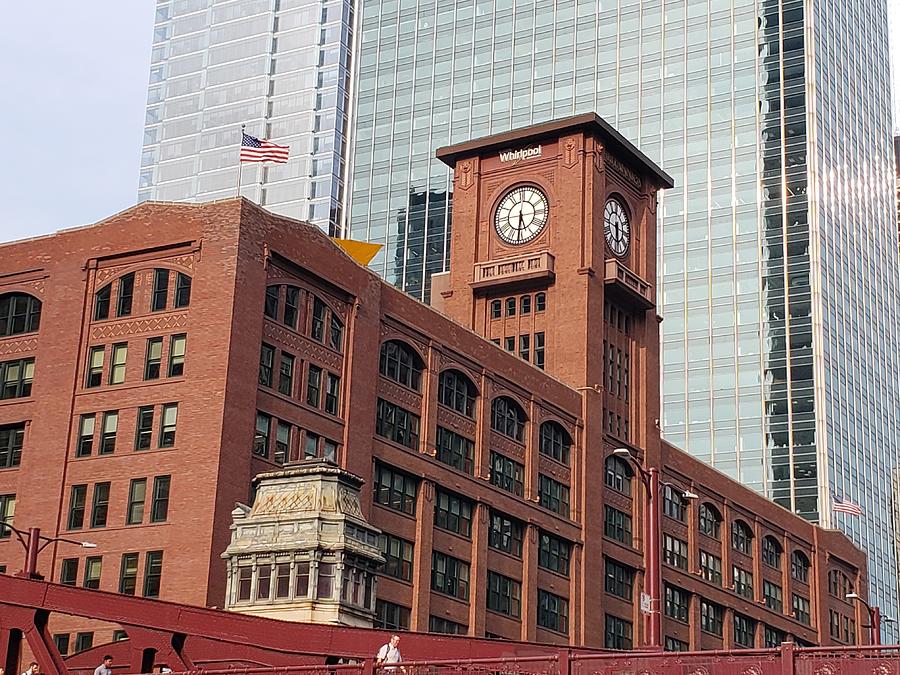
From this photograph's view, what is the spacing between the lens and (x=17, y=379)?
2606 inches

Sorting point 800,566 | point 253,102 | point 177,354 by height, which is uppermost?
point 253,102

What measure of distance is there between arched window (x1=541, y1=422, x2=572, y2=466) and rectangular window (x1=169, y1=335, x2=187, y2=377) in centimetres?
2501

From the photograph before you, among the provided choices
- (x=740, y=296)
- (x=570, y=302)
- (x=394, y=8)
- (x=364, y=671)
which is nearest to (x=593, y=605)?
(x=570, y=302)

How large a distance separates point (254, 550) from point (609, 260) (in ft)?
130

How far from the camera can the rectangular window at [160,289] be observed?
2534 inches

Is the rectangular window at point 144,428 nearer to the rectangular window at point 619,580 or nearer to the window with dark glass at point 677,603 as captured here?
the rectangular window at point 619,580

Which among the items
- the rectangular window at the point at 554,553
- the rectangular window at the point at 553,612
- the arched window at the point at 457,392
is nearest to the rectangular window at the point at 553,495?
the rectangular window at the point at 554,553

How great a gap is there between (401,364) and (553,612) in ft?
56.5

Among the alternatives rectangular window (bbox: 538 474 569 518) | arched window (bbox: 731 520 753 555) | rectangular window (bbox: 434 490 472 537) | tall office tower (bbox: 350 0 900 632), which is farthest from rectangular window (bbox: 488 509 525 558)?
tall office tower (bbox: 350 0 900 632)

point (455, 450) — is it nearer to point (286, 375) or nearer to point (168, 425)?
point (286, 375)

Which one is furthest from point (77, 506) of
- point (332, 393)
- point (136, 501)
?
point (332, 393)

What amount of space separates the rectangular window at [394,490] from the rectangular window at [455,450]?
2797 millimetres

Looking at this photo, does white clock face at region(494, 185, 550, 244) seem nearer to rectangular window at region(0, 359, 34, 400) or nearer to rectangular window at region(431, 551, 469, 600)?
rectangular window at region(431, 551, 469, 600)

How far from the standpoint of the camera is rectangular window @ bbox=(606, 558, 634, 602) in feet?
282
